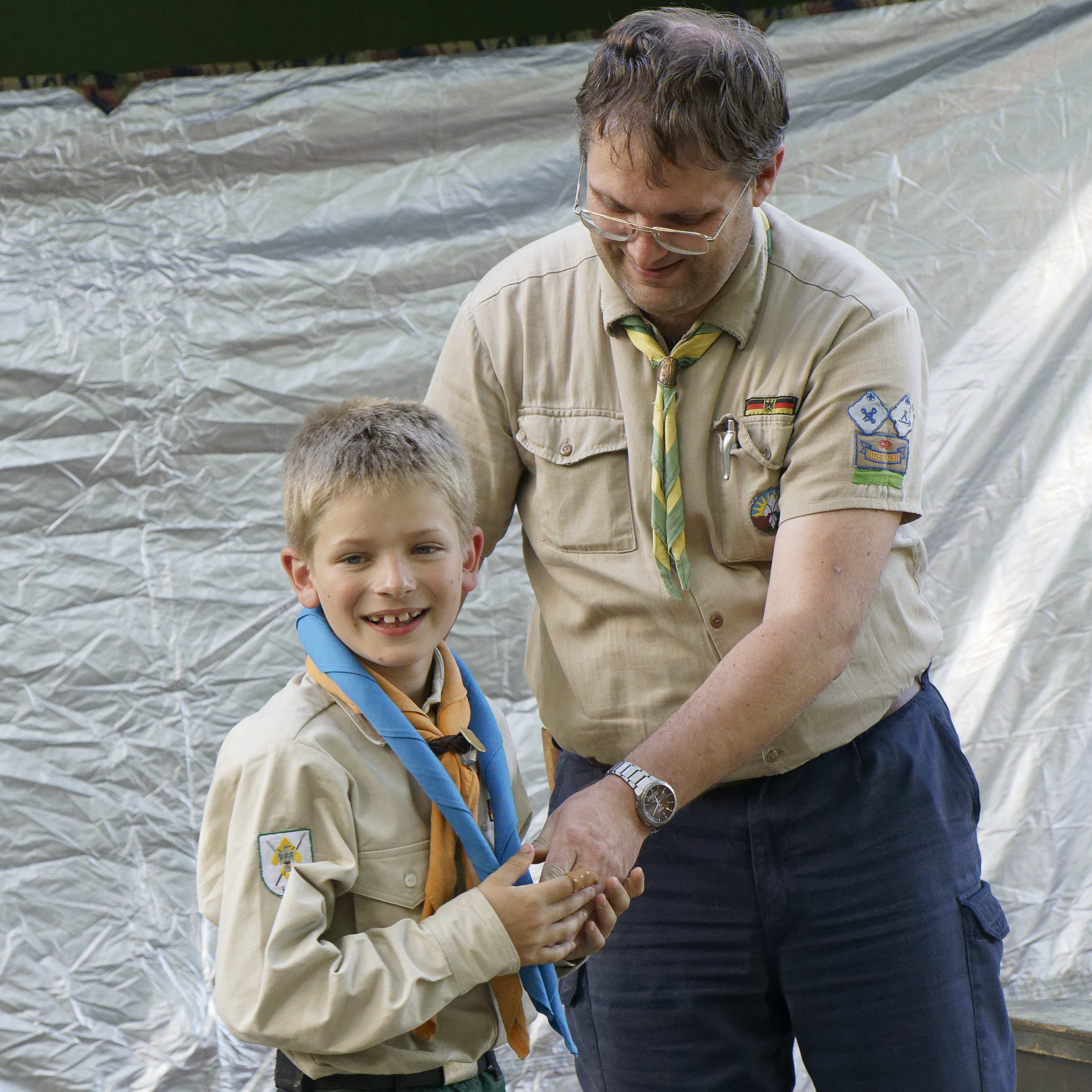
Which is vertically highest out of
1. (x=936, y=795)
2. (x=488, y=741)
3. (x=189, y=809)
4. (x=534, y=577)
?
(x=534, y=577)

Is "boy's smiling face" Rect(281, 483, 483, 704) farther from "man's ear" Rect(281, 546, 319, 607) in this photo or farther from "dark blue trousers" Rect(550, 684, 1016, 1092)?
"dark blue trousers" Rect(550, 684, 1016, 1092)

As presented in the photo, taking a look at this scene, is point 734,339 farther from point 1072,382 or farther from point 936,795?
point 1072,382

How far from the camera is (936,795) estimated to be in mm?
1525

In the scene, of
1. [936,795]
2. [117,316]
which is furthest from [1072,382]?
[117,316]

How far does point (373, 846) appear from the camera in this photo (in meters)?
1.17

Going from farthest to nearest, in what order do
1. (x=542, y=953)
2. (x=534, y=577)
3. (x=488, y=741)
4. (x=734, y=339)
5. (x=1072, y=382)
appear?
(x=1072, y=382)
(x=534, y=577)
(x=734, y=339)
(x=488, y=741)
(x=542, y=953)

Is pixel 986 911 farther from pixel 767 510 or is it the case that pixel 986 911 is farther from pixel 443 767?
pixel 443 767

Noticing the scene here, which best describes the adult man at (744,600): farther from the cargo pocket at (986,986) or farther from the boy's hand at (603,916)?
the boy's hand at (603,916)

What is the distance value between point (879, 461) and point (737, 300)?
256mm

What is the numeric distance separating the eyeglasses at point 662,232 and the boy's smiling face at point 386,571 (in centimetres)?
36

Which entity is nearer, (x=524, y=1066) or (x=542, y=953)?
(x=542, y=953)

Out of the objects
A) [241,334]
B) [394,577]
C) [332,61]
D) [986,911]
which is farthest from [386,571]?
[332,61]

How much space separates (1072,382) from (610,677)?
5.09 ft

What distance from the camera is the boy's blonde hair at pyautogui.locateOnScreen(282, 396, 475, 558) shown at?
1.24 metres
